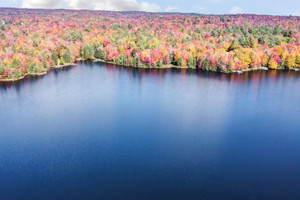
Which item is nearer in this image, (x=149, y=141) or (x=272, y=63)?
(x=149, y=141)

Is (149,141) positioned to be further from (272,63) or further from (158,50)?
(272,63)

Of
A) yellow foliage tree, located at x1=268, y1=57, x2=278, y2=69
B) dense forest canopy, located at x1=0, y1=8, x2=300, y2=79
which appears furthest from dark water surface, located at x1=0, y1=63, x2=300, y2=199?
yellow foliage tree, located at x1=268, y1=57, x2=278, y2=69

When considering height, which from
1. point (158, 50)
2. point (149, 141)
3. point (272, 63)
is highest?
point (158, 50)

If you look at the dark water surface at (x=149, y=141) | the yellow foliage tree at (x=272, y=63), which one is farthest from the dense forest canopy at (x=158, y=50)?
the dark water surface at (x=149, y=141)

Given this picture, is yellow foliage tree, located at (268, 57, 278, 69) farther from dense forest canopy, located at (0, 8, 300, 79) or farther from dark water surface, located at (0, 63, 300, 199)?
dark water surface, located at (0, 63, 300, 199)

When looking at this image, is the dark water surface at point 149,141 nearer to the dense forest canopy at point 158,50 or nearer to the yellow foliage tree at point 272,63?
the dense forest canopy at point 158,50

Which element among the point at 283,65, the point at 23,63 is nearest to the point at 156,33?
the point at 283,65

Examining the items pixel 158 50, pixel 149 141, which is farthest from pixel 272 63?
pixel 149 141

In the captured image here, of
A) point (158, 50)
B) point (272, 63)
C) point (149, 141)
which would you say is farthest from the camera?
point (158, 50)

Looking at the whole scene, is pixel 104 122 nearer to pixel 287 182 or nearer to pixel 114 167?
pixel 114 167
